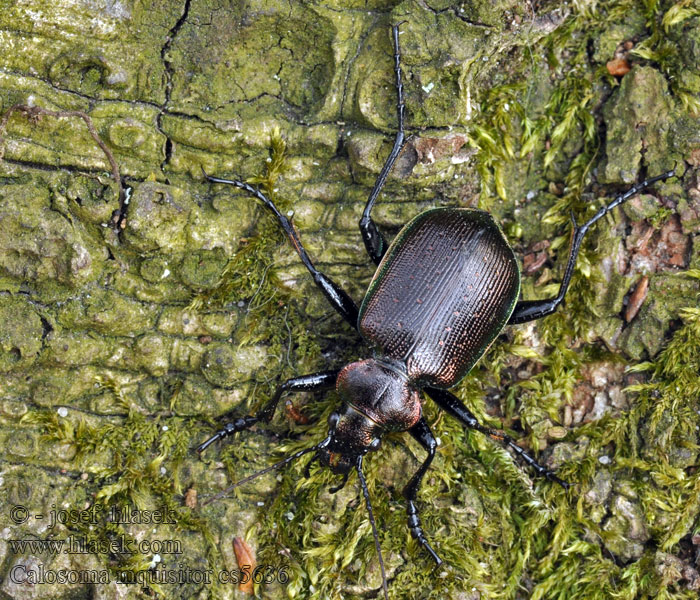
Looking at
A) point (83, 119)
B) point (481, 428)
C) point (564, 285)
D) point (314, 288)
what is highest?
point (83, 119)

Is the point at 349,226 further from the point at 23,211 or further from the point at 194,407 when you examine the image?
the point at 23,211

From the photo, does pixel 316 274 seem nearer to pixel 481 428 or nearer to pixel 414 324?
pixel 414 324

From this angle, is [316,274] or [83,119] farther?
[316,274]

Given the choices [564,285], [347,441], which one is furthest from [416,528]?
[564,285]

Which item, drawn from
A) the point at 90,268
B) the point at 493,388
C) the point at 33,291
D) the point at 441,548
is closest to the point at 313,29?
the point at 90,268

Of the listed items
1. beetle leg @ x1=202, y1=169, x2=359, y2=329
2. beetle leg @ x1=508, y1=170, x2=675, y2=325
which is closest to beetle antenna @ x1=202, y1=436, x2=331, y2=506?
beetle leg @ x1=202, y1=169, x2=359, y2=329

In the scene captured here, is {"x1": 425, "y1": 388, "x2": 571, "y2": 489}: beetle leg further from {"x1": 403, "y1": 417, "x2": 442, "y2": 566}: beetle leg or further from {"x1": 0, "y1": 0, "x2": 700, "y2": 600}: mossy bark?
{"x1": 403, "y1": 417, "x2": 442, "y2": 566}: beetle leg

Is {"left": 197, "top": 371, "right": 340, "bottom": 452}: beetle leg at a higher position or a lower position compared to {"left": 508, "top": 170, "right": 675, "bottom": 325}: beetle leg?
lower
